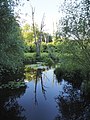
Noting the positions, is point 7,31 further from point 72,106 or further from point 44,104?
point 72,106

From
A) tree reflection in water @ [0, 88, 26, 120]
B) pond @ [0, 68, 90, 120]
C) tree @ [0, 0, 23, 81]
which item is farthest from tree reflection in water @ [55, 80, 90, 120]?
tree @ [0, 0, 23, 81]

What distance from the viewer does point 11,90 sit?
16.3m

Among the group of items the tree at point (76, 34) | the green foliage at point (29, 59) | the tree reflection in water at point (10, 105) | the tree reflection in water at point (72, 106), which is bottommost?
the green foliage at point (29, 59)

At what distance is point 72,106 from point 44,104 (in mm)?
1803

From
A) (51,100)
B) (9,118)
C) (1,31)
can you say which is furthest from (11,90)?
(1,31)

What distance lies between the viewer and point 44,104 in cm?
1388

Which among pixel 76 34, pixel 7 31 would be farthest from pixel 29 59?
pixel 7 31

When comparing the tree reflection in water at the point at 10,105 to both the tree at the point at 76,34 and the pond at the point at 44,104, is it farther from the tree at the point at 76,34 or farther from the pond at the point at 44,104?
the tree at the point at 76,34

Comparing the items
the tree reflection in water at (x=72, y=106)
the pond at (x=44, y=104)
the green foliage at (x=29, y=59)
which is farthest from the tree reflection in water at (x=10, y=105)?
the green foliage at (x=29, y=59)

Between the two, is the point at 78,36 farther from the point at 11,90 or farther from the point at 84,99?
the point at 11,90

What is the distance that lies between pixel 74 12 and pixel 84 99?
590cm

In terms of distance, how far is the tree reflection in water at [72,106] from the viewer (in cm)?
1170

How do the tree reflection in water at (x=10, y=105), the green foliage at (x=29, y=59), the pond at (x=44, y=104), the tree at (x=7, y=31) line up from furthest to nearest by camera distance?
the green foliage at (x=29, y=59) < the pond at (x=44, y=104) < the tree reflection in water at (x=10, y=105) < the tree at (x=7, y=31)

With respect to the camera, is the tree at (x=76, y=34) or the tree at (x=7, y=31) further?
the tree at (x=76, y=34)
